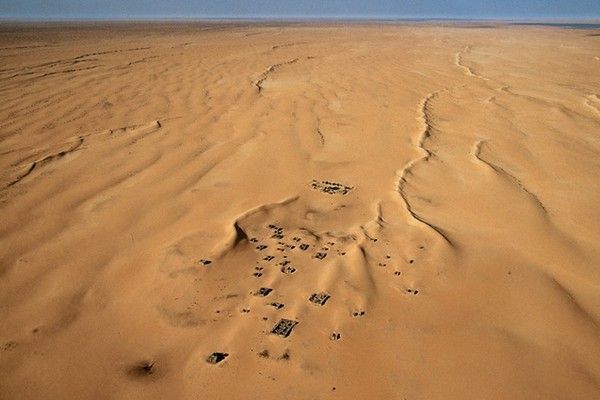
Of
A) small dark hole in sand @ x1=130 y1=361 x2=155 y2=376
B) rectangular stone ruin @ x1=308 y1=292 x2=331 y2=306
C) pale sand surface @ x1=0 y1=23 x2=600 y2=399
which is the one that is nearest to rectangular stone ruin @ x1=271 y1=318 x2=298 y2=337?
pale sand surface @ x1=0 y1=23 x2=600 y2=399

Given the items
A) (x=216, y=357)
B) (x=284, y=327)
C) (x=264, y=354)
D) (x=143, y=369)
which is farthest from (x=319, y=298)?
(x=143, y=369)

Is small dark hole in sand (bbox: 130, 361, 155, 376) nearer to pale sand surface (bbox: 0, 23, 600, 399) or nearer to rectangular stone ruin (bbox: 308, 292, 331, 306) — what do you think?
pale sand surface (bbox: 0, 23, 600, 399)

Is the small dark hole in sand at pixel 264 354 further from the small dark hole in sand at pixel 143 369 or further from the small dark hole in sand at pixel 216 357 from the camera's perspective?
the small dark hole in sand at pixel 143 369

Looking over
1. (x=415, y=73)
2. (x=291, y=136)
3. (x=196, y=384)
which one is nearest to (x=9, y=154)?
(x=291, y=136)

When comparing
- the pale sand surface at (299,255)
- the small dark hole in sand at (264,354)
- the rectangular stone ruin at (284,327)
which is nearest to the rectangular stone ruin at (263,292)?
the pale sand surface at (299,255)

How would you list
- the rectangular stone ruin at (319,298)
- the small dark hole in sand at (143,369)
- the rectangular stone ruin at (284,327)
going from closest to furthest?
the small dark hole in sand at (143,369) → the rectangular stone ruin at (284,327) → the rectangular stone ruin at (319,298)

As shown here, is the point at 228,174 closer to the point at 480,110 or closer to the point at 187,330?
the point at 187,330

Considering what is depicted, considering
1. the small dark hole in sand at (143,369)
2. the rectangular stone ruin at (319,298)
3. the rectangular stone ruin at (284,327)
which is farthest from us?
the rectangular stone ruin at (319,298)

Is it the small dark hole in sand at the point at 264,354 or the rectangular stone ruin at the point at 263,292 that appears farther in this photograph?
the rectangular stone ruin at the point at 263,292
